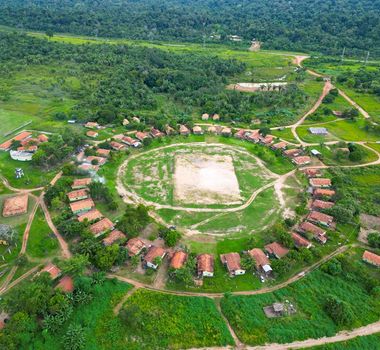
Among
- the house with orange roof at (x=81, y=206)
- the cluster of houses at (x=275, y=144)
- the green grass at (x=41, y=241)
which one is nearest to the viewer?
the green grass at (x=41, y=241)

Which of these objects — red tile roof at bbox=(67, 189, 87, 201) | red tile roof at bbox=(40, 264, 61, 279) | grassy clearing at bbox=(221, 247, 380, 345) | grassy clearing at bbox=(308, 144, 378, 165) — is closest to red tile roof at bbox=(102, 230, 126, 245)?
red tile roof at bbox=(40, 264, 61, 279)

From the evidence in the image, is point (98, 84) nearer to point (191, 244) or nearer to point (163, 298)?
point (191, 244)

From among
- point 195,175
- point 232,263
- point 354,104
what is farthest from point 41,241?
point 354,104

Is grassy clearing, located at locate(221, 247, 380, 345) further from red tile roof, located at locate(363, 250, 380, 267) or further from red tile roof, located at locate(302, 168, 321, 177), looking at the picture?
red tile roof, located at locate(302, 168, 321, 177)

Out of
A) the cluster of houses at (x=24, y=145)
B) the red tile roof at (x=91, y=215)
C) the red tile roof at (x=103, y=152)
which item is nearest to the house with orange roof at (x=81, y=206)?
the red tile roof at (x=91, y=215)

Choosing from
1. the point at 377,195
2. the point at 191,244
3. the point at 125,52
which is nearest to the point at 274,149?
the point at 377,195

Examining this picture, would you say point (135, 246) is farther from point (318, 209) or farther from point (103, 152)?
point (318, 209)

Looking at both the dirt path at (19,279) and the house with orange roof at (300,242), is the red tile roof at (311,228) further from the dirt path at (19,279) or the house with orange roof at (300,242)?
the dirt path at (19,279)
